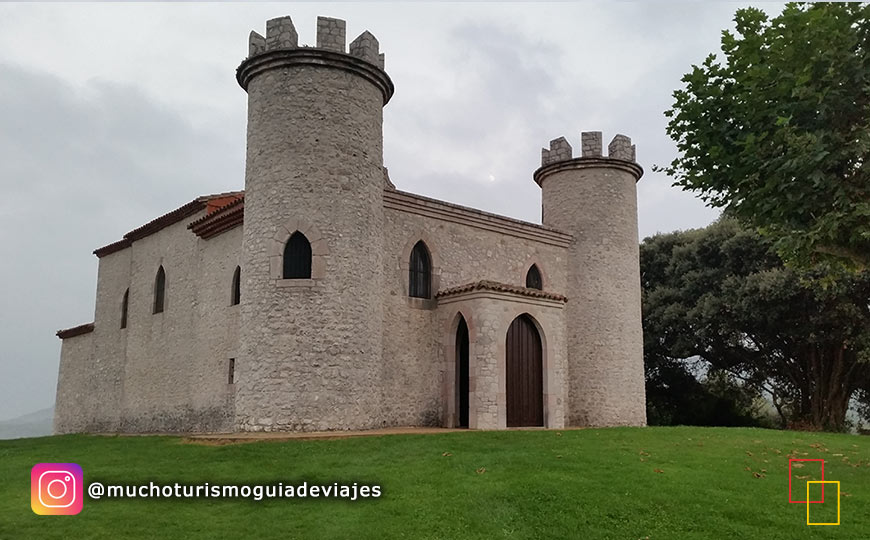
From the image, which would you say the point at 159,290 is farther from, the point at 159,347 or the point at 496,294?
the point at 496,294

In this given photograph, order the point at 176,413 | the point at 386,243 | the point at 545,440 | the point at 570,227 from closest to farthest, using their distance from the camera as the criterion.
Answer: the point at 545,440
the point at 386,243
the point at 176,413
the point at 570,227

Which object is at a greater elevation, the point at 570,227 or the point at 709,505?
the point at 570,227

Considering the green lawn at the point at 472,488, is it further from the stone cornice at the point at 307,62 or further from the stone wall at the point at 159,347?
the stone cornice at the point at 307,62

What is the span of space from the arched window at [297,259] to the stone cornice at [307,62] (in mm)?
4244

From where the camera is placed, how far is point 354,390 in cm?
1689

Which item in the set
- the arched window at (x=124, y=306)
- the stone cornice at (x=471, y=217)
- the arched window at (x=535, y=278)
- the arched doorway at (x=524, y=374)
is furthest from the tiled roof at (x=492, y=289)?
the arched window at (x=124, y=306)

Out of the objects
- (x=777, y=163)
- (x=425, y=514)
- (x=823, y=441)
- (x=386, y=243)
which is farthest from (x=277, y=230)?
(x=823, y=441)

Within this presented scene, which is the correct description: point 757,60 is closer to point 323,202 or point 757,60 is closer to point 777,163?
point 777,163

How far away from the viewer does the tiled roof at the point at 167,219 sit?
22.5 metres

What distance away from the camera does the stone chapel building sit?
1698cm

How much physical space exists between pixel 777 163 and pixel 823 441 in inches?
305

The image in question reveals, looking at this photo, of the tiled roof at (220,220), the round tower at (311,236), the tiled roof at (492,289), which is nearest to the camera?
the round tower at (311,236)

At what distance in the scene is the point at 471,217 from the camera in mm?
22109

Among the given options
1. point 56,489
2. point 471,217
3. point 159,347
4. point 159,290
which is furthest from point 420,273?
point 56,489
